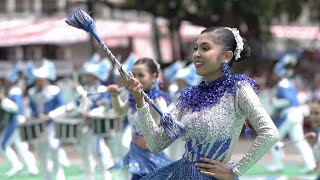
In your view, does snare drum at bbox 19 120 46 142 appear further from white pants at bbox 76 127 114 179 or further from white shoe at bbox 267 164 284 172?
white shoe at bbox 267 164 284 172

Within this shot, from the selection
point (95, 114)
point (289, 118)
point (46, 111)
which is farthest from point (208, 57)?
point (289, 118)

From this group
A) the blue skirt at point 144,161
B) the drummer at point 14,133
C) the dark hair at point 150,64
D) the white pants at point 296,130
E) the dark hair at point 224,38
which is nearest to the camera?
the dark hair at point 224,38

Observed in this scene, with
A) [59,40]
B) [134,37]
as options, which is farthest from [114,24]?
[59,40]

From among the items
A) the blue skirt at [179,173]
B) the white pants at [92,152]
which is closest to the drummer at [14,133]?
the white pants at [92,152]

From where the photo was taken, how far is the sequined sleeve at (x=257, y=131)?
172 inches

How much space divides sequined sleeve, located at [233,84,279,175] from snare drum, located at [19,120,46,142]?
654cm

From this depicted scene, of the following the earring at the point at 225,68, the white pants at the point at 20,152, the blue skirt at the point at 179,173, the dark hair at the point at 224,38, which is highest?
the dark hair at the point at 224,38

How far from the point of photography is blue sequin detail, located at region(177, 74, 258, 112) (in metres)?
4.56

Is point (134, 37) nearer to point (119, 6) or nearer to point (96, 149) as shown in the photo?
point (119, 6)

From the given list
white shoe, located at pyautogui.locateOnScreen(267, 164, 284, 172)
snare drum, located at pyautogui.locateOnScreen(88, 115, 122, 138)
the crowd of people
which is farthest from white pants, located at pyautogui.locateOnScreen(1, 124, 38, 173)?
white shoe, located at pyautogui.locateOnScreen(267, 164, 284, 172)

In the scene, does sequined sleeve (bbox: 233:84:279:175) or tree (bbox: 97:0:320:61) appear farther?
tree (bbox: 97:0:320:61)

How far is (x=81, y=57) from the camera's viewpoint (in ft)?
92.7

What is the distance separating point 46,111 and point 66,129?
354mm

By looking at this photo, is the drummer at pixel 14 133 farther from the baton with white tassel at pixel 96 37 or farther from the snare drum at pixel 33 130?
the baton with white tassel at pixel 96 37
